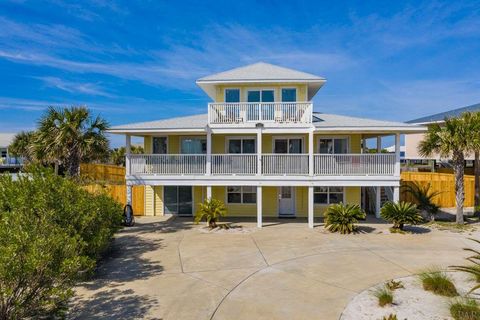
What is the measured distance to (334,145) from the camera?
61.8 feet

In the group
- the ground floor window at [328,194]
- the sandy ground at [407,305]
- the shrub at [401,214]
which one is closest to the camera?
the sandy ground at [407,305]

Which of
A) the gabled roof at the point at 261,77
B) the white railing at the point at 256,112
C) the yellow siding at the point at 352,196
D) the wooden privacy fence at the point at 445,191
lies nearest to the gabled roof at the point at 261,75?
the gabled roof at the point at 261,77

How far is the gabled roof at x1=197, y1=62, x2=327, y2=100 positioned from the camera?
17719 millimetres

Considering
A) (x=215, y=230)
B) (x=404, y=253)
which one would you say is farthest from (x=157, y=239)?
(x=404, y=253)

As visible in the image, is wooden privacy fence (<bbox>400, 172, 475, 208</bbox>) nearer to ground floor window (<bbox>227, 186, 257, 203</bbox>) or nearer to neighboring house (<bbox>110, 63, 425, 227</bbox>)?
neighboring house (<bbox>110, 63, 425, 227</bbox>)

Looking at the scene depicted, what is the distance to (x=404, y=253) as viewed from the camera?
38.6ft

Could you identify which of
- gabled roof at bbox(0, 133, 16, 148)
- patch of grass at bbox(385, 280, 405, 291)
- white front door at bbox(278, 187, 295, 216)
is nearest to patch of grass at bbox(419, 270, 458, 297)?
patch of grass at bbox(385, 280, 405, 291)

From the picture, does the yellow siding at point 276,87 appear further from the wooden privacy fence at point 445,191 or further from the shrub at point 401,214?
the wooden privacy fence at point 445,191

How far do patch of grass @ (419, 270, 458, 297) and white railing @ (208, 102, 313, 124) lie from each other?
1021cm

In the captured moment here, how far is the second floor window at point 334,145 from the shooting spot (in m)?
18.8

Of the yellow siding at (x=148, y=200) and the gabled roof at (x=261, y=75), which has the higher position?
the gabled roof at (x=261, y=75)

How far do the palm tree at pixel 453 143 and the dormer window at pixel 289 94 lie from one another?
274 inches

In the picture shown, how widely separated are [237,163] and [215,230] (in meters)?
3.60

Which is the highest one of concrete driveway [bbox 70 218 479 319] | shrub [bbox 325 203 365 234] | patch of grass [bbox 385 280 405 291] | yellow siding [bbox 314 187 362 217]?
yellow siding [bbox 314 187 362 217]
